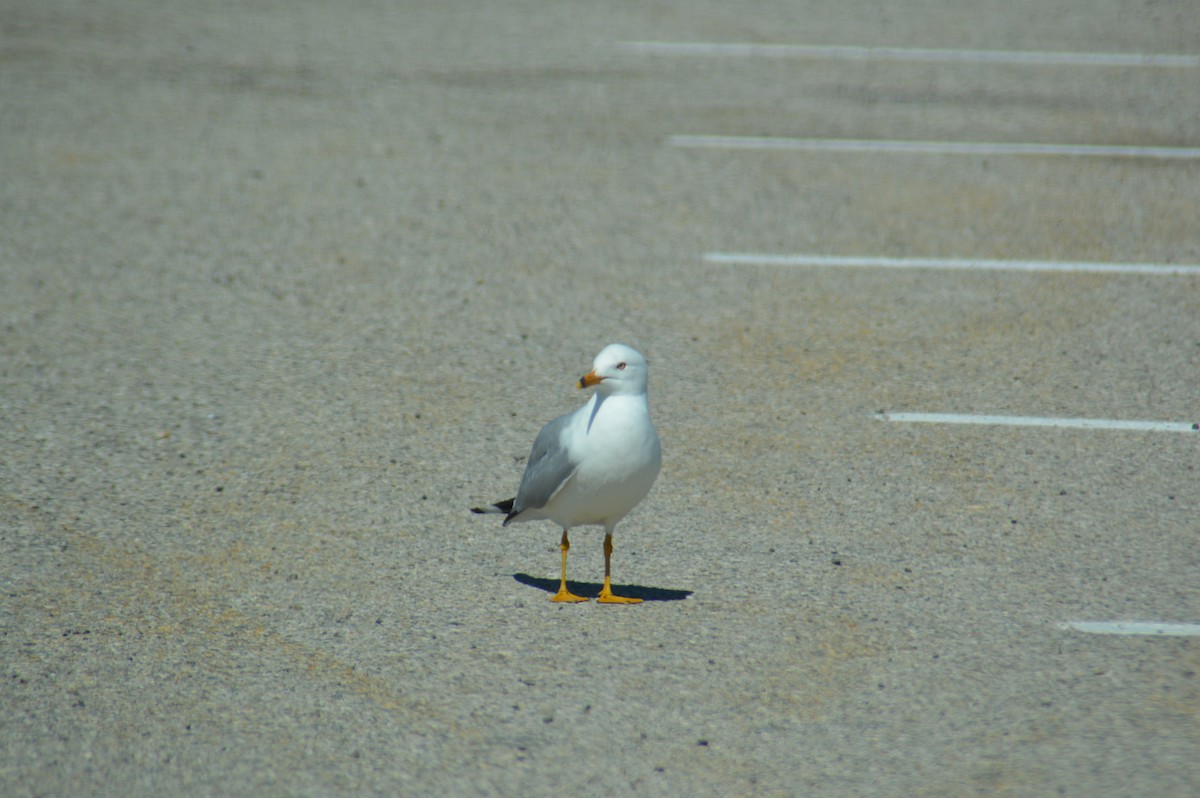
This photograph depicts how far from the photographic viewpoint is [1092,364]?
6.59m

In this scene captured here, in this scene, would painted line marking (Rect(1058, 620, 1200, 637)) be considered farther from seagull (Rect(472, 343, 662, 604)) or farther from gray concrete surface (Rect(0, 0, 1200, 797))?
seagull (Rect(472, 343, 662, 604))

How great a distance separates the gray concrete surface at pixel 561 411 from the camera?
3791 mm

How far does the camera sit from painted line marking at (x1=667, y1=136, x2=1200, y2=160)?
9.77 metres

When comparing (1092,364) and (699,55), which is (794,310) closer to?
(1092,364)

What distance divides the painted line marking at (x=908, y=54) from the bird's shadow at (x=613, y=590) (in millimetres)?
8585

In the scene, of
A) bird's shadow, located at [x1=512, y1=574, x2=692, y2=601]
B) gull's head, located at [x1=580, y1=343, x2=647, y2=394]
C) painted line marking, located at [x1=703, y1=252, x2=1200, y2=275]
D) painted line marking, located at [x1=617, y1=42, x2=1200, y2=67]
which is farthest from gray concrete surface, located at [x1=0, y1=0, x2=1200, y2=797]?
gull's head, located at [x1=580, y1=343, x2=647, y2=394]

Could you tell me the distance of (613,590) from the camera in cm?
463

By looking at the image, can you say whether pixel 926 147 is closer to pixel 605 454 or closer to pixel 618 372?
pixel 618 372

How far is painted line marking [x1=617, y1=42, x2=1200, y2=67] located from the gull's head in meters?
8.61

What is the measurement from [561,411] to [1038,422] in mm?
2208

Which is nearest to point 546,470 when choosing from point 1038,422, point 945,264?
point 1038,422

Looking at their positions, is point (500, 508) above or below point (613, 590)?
above

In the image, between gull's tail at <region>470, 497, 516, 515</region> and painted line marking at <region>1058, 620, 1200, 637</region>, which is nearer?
painted line marking at <region>1058, 620, 1200, 637</region>

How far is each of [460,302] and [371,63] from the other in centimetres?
532
